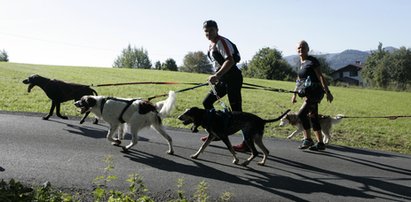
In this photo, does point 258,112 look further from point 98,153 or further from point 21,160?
point 21,160

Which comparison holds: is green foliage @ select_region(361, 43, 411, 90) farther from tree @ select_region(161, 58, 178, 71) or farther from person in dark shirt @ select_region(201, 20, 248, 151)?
person in dark shirt @ select_region(201, 20, 248, 151)

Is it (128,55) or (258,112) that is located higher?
(128,55)

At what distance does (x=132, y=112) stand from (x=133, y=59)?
12452 centimetres

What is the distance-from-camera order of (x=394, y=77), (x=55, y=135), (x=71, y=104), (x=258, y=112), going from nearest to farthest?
(x=55, y=135)
(x=71, y=104)
(x=258, y=112)
(x=394, y=77)

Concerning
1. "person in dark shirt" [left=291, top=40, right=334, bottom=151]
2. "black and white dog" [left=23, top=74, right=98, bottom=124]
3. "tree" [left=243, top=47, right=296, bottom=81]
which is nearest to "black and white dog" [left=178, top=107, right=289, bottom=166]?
"person in dark shirt" [left=291, top=40, right=334, bottom=151]

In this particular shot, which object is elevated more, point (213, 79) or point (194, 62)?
point (194, 62)

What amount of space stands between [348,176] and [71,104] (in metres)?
10.3

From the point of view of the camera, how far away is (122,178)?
Result: 5.97 metres

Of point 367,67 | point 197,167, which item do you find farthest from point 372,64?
point 197,167

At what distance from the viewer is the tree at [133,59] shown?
127125mm

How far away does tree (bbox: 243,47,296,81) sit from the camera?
96188 millimetres

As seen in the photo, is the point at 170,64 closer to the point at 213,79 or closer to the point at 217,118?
the point at 213,79

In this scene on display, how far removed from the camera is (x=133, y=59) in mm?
129625

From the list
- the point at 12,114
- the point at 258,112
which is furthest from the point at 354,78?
the point at 12,114
